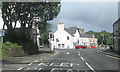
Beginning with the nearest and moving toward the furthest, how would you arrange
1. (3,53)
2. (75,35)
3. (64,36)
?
(3,53) < (64,36) < (75,35)

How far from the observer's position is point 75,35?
92.7 metres

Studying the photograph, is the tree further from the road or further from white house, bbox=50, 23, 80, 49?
white house, bbox=50, 23, 80, 49

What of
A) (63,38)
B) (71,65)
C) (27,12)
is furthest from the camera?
(63,38)

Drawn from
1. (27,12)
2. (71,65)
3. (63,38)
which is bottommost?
(71,65)

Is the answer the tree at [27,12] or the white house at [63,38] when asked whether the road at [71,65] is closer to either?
the tree at [27,12]

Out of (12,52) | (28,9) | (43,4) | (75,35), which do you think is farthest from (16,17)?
(75,35)

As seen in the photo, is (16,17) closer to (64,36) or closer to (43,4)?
(43,4)

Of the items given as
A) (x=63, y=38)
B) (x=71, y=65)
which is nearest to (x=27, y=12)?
(x=71, y=65)

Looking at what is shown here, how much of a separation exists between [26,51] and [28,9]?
6.63m

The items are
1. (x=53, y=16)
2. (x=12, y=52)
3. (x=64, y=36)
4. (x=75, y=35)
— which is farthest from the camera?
(x=75, y=35)

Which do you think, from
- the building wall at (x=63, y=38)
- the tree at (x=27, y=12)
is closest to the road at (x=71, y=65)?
the tree at (x=27, y=12)

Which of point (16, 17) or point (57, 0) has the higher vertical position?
point (57, 0)

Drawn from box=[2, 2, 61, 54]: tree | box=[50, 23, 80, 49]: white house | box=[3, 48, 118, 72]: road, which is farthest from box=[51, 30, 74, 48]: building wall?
box=[3, 48, 118, 72]: road

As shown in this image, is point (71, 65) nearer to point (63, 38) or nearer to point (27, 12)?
point (27, 12)
